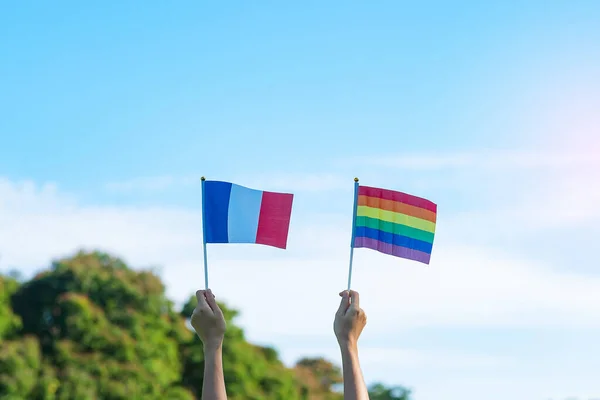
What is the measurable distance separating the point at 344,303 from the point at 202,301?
63 cm

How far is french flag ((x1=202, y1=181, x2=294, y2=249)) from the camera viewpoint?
6.21 metres

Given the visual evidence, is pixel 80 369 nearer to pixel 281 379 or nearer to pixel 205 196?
pixel 281 379

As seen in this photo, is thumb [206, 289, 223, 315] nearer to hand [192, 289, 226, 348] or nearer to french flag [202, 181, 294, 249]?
hand [192, 289, 226, 348]

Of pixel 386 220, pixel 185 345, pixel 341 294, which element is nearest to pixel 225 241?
pixel 386 220

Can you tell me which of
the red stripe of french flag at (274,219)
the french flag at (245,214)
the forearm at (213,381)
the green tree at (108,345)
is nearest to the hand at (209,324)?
the forearm at (213,381)

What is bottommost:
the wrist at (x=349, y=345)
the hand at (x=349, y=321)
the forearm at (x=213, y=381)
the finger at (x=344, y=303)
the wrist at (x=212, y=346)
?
the forearm at (x=213, y=381)

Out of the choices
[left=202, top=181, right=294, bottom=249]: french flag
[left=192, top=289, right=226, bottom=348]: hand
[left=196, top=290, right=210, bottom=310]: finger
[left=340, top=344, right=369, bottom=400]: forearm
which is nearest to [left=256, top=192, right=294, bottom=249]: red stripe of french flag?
[left=202, top=181, right=294, bottom=249]: french flag

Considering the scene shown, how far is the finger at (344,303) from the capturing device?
4.22 meters

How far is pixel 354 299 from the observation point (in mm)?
4297

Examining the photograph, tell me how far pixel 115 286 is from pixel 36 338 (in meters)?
2.53

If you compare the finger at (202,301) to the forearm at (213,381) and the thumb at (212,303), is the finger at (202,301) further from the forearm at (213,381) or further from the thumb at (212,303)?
the forearm at (213,381)

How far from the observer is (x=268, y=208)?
6.42 m

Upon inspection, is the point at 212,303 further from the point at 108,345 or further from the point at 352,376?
the point at 108,345

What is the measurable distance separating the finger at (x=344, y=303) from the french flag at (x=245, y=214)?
6.34 feet
